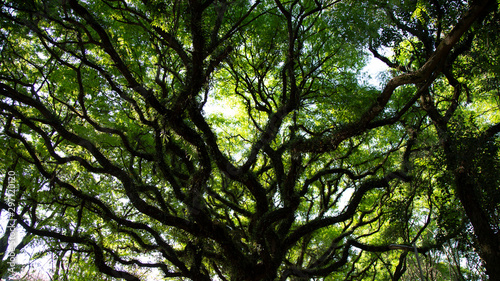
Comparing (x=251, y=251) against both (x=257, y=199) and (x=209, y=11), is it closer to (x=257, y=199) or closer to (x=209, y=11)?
(x=257, y=199)

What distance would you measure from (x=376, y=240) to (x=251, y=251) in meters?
7.56

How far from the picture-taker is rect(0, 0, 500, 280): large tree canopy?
4949 mm

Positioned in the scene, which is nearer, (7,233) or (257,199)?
(257,199)

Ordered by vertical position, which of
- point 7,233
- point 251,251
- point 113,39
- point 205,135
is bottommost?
point 251,251

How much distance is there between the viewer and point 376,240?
11703 millimetres

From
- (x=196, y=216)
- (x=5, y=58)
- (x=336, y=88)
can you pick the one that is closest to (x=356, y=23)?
(x=336, y=88)

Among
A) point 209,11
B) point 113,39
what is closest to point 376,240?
point 209,11

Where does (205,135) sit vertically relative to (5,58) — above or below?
below

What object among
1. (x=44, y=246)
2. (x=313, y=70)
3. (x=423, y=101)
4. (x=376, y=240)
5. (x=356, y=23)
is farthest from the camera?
(x=376, y=240)

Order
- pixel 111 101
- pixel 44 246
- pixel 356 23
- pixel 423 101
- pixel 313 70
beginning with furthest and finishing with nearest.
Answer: pixel 111 101 < pixel 313 70 < pixel 423 101 < pixel 44 246 < pixel 356 23

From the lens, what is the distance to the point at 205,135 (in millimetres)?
5812

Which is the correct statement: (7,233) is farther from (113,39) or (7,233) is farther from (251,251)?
(251,251)

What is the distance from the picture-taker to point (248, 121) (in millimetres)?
9758

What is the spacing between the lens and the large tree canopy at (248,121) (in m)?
4.95
